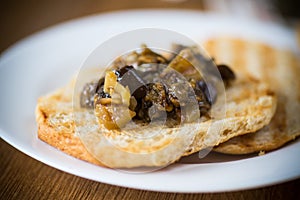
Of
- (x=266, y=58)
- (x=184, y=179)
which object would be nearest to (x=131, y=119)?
(x=184, y=179)

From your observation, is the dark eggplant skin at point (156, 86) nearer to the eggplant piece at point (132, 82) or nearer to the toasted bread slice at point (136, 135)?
the eggplant piece at point (132, 82)

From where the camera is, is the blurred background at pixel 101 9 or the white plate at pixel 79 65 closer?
the white plate at pixel 79 65

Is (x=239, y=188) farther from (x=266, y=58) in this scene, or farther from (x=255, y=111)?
(x=266, y=58)

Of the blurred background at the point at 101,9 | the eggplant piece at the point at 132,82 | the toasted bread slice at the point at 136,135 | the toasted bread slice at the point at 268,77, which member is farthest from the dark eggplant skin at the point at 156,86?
the blurred background at the point at 101,9

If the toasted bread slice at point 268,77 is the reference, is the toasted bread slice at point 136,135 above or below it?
below

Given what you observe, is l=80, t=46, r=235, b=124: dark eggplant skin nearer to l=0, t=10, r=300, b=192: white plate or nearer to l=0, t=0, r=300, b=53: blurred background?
l=0, t=10, r=300, b=192: white plate

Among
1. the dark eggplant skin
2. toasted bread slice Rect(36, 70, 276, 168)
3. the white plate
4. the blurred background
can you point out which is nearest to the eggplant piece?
the dark eggplant skin
